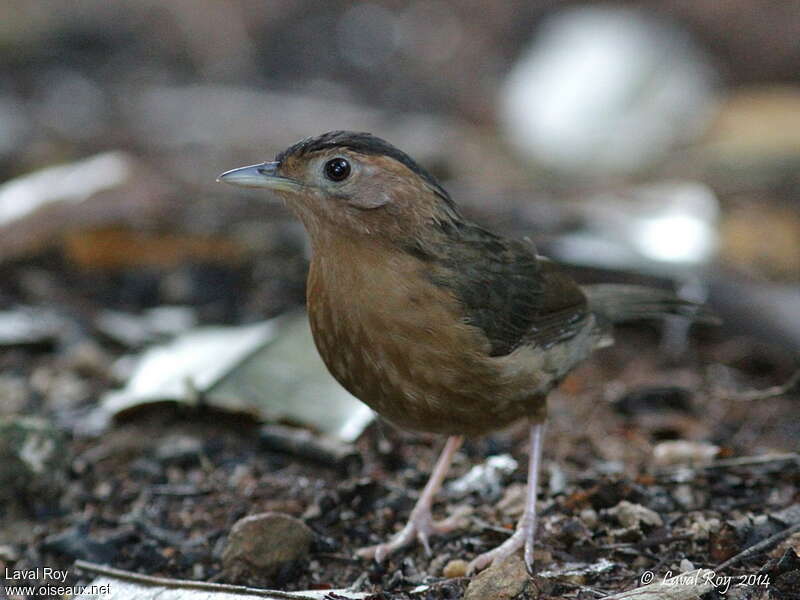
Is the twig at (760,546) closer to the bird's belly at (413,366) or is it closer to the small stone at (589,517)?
the small stone at (589,517)

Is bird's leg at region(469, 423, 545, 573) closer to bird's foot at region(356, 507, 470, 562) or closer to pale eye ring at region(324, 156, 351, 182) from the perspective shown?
bird's foot at region(356, 507, 470, 562)

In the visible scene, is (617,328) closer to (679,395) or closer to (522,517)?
(679,395)

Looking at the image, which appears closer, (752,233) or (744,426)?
(744,426)

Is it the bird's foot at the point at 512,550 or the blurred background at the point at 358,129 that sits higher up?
the blurred background at the point at 358,129

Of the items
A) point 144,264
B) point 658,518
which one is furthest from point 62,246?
Answer: point 658,518

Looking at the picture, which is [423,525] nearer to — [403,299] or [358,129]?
[403,299]

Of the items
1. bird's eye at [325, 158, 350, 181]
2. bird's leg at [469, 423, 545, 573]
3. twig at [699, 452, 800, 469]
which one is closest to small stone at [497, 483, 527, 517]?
bird's leg at [469, 423, 545, 573]

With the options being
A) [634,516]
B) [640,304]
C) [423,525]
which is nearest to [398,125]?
[640,304]

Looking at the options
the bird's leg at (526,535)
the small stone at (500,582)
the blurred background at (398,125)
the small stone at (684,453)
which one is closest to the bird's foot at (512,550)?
the bird's leg at (526,535)
